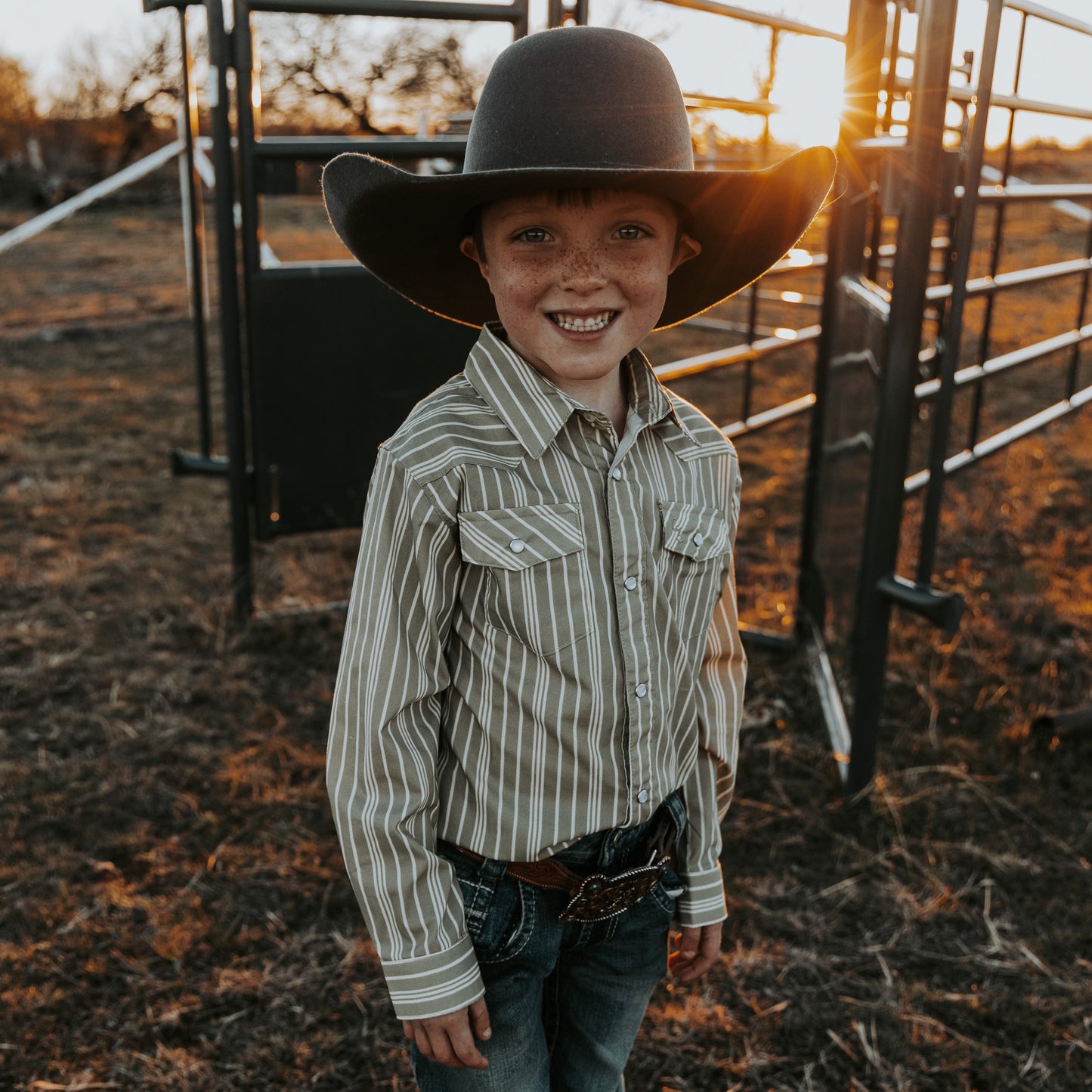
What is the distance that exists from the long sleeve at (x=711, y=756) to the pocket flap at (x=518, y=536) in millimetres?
290

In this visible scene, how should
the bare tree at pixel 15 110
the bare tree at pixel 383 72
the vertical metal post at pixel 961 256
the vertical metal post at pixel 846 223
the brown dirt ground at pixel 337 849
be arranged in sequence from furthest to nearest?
1. the bare tree at pixel 15 110
2. the bare tree at pixel 383 72
3. the vertical metal post at pixel 846 223
4. the vertical metal post at pixel 961 256
5. the brown dirt ground at pixel 337 849

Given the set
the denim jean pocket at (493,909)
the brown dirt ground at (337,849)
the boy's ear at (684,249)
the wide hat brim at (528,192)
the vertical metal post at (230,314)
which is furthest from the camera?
the vertical metal post at (230,314)

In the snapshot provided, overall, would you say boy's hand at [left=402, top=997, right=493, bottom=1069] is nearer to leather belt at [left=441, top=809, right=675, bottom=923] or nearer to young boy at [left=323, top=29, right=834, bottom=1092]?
young boy at [left=323, top=29, right=834, bottom=1092]

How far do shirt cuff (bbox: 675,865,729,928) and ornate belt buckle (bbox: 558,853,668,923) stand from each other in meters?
0.12

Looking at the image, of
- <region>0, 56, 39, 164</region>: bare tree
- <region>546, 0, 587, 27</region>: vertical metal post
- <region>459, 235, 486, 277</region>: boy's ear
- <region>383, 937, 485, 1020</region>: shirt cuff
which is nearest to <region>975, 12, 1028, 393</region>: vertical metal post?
<region>546, 0, 587, 27</region>: vertical metal post

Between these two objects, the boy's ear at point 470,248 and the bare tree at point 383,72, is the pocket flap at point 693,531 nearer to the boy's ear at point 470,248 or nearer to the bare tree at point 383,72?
the boy's ear at point 470,248

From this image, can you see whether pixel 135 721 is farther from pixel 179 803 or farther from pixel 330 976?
pixel 330 976

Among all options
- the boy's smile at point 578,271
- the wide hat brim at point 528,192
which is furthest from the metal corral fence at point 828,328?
the boy's smile at point 578,271

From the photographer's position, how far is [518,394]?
1155 millimetres

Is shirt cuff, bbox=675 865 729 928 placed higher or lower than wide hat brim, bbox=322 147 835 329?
lower

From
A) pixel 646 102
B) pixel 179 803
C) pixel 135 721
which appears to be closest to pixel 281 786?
pixel 179 803

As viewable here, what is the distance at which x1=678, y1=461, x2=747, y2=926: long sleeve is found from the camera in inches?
53.2

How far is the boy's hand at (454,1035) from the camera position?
1101 mm

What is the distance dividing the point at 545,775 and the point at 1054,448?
5051 millimetres
